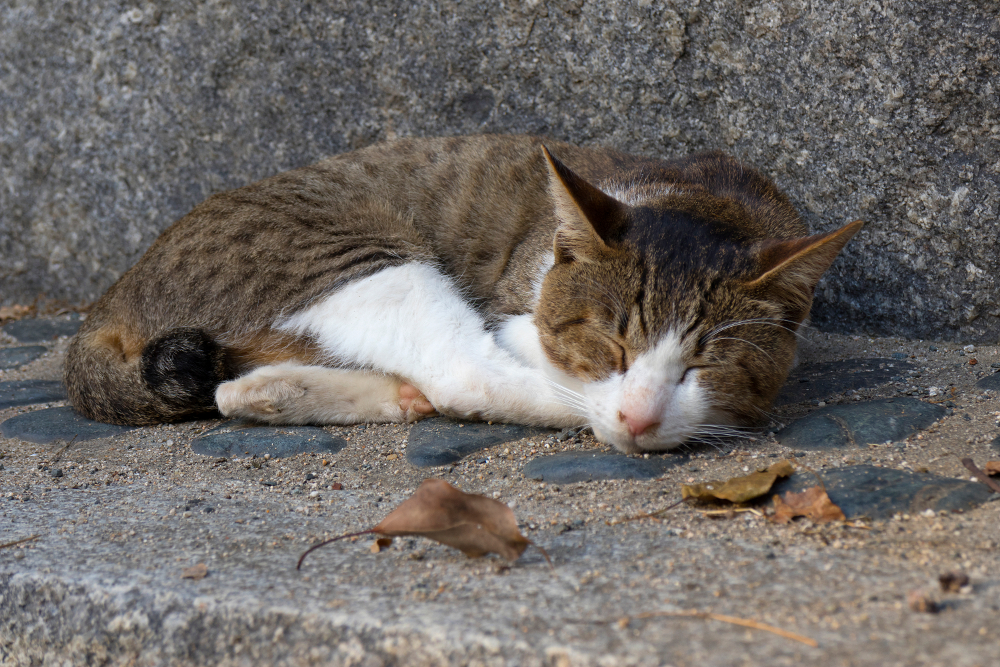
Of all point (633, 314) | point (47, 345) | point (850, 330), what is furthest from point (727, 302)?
point (47, 345)

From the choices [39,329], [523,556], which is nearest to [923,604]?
[523,556]

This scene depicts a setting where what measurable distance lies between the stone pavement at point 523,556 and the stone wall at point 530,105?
0.69 metres

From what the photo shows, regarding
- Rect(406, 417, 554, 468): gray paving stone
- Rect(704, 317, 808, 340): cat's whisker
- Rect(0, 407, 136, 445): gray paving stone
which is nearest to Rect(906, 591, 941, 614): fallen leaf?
Rect(704, 317, 808, 340): cat's whisker

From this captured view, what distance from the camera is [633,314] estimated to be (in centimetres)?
253

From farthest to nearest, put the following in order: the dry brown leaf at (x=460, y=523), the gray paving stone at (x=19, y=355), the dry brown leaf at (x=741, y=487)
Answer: the gray paving stone at (x=19, y=355), the dry brown leaf at (x=741, y=487), the dry brown leaf at (x=460, y=523)

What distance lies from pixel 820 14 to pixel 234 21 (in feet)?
9.39

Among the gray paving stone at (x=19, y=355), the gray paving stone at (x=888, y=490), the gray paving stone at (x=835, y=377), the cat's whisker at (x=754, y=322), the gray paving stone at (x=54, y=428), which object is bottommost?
the gray paving stone at (x=54, y=428)

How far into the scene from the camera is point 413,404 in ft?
9.95

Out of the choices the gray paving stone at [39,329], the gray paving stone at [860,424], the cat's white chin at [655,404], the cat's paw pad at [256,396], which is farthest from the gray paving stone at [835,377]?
the gray paving stone at [39,329]

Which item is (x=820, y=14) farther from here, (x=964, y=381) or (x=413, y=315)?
(x=413, y=315)

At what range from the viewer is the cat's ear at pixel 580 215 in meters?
2.48

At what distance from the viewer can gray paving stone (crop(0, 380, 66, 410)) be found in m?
3.52

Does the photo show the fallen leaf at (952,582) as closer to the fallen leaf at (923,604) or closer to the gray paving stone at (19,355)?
the fallen leaf at (923,604)

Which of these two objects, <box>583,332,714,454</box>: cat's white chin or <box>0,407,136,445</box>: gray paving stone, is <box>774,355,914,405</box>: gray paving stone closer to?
<box>583,332,714,454</box>: cat's white chin
